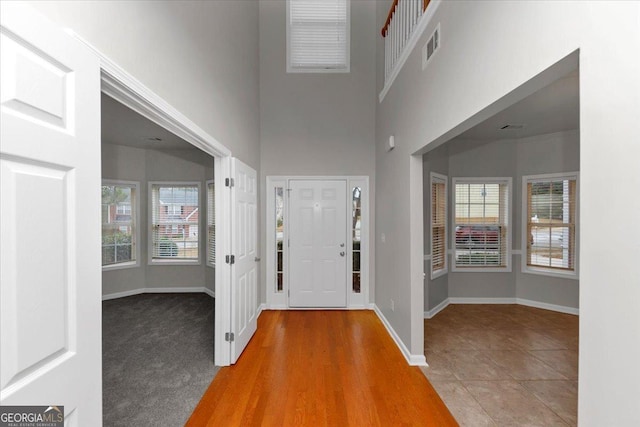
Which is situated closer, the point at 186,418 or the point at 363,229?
the point at 186,418

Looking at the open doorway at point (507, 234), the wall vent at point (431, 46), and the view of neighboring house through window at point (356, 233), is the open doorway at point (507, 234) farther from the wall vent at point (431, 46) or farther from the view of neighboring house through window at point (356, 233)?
the wall vent at point (431, 46)

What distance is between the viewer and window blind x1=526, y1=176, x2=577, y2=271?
450 cm

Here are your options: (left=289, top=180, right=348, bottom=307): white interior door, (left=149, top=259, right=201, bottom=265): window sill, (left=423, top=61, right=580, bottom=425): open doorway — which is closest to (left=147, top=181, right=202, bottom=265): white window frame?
(left=149, top=259, right=201, bottom=265): window sill

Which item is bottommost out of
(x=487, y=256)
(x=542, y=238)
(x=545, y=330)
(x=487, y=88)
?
(x=545, y=330)

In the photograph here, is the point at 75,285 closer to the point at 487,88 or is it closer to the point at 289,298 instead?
the point at 487,88

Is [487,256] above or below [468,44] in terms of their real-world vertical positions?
below

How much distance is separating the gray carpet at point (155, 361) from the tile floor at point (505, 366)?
2.09 m

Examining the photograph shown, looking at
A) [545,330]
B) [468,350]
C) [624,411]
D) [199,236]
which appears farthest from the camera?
[199,236]

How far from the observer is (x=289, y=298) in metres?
4.50

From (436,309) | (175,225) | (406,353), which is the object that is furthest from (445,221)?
(175,225)

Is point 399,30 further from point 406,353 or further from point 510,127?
point 406,353

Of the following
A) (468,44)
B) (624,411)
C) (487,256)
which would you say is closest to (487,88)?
(468,44)

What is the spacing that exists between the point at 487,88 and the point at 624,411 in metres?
1.47

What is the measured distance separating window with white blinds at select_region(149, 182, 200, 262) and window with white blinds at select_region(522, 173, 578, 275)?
588 centimetres
